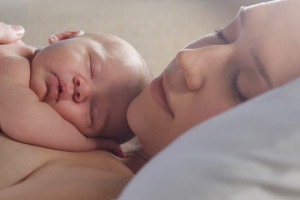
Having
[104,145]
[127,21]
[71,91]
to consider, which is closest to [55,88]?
[71,91]

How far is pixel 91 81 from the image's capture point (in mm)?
973

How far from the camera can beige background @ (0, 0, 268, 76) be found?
136 centimetres

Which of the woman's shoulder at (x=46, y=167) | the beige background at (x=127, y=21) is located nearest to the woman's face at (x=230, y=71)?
the woman's shoulder at (x=46, y=167)

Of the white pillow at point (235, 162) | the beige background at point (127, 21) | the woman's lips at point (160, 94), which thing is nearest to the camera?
the white pillow at point (235, 162)

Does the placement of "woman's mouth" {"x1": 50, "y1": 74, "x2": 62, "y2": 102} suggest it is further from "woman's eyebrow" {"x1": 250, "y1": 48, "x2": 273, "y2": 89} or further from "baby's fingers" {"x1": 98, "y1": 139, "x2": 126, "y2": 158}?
"woman's eyebrow" {"x1": 250, "y1": 48, "x2": 273, "y2": 89}

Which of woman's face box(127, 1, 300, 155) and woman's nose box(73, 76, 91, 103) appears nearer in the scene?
woman's face box(127, 1, 300, 155)

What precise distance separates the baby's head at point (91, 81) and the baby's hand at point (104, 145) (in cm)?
2

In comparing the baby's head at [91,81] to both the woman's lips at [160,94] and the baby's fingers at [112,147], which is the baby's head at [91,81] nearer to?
the baby's fingers at [112,147]

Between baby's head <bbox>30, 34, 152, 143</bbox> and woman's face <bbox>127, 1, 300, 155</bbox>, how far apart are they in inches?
6.4

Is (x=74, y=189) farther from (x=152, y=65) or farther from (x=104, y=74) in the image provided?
(x=152, y=65)

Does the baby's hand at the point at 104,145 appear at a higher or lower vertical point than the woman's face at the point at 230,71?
lower

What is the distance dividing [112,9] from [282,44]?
33.3 inches

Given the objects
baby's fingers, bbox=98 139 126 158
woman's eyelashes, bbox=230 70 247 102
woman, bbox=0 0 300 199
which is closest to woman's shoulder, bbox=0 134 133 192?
woman, bbox=0 0 300 199

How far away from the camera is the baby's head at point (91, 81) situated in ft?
3.07
